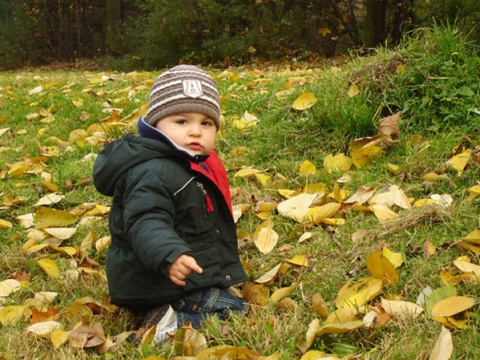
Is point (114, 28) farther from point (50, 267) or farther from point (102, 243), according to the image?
point (50, 267)

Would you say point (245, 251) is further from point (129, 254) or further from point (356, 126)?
point (356, 126)

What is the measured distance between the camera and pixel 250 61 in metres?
11.5

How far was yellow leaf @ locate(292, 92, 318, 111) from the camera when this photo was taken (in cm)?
426

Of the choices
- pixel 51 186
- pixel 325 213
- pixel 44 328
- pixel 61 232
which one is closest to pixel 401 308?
pixel 325 213

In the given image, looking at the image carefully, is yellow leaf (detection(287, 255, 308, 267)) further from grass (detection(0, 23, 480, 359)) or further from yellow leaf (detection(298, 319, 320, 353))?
yellow leaf (detection(298, 319, 320, 353))

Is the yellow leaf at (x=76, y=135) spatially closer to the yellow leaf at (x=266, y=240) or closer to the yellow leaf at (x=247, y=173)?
the yellow leaf at (x=247, y=173)

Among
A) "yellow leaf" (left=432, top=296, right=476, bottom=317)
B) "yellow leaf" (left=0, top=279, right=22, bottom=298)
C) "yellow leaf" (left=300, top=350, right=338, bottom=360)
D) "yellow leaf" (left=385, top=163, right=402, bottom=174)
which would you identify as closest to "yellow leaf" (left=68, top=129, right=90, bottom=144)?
"yellow leaf" (left=0, top=279, right=22, bottom=298)

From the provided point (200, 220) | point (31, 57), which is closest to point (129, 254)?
point (200, 220)

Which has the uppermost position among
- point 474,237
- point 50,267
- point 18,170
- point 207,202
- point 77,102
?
point 207,202

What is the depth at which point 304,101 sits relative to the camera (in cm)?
430

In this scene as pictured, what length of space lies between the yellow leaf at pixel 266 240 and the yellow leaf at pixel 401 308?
84 centimetres

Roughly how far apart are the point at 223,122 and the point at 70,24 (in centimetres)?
1491

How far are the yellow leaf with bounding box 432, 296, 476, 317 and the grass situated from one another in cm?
5

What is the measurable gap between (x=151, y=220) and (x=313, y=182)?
1.60 m
